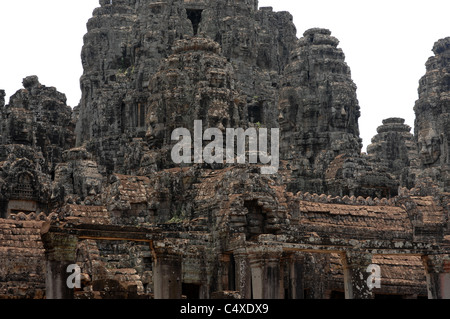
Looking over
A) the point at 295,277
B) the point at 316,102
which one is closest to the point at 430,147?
the point at 316,102

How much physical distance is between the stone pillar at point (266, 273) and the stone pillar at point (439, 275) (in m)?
5.33

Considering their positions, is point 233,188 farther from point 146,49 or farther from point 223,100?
point 146,49

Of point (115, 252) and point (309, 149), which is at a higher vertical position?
point (309, 149)

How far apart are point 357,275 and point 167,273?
20.7 feet

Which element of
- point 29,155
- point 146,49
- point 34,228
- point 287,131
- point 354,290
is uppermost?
point 146,49

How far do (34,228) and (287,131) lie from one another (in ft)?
101

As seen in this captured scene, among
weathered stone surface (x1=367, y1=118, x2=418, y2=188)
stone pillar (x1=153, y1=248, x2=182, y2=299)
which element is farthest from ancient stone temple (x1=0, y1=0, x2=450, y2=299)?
weathered stone surface (x1=367, y1=118, x2=418, y2=188)

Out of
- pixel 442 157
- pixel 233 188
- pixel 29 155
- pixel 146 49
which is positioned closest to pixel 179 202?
pixel 233 188

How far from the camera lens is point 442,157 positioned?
62844mm

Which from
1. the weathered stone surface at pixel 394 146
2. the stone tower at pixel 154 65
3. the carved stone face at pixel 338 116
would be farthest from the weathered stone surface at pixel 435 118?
the stone tower at pixel 154 65

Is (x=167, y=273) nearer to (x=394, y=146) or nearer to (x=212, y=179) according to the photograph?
(x=212, y=179)

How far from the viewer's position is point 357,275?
31844mm

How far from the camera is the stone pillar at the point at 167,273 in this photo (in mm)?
30547

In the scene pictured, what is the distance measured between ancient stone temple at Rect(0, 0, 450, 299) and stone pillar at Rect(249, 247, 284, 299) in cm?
6
